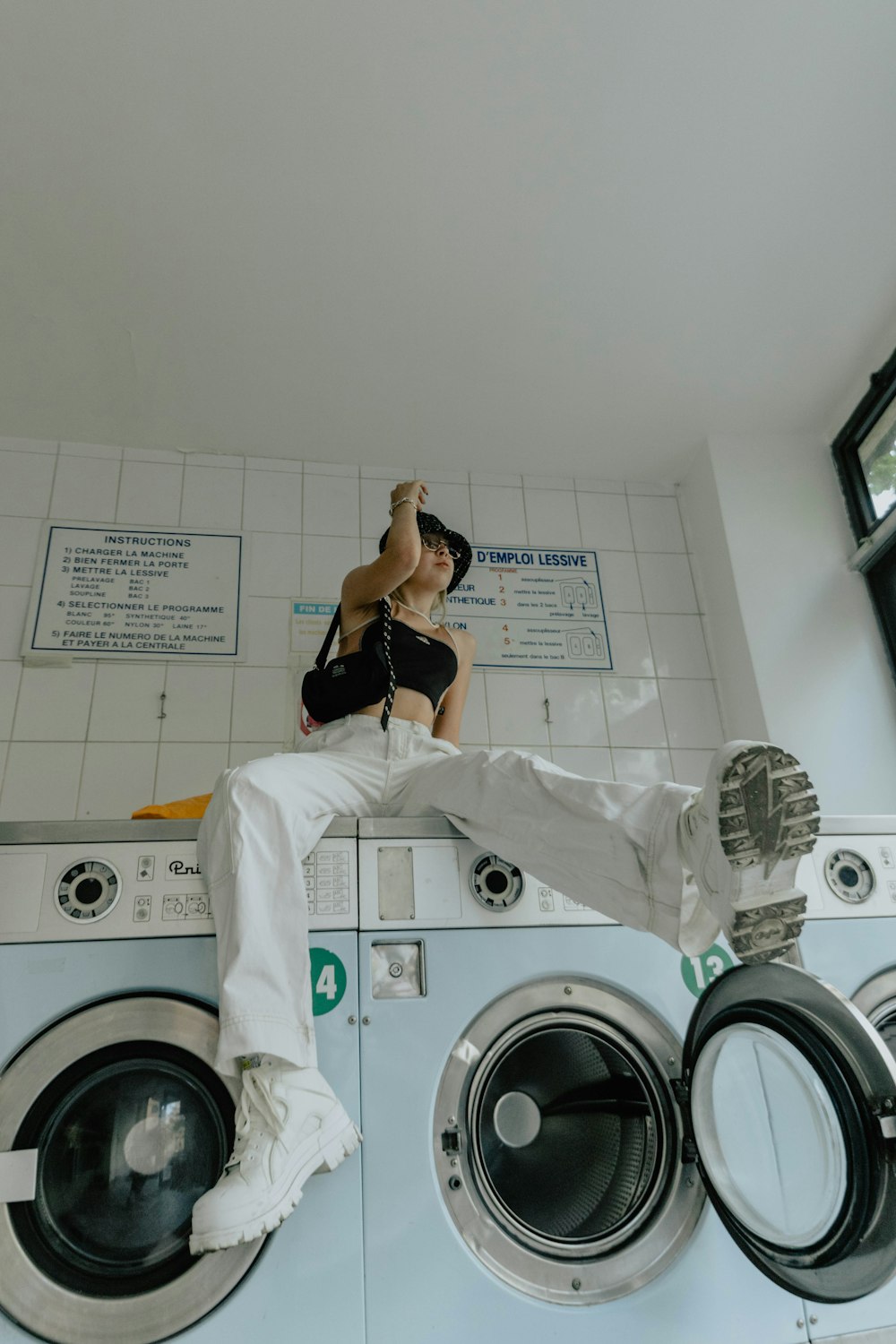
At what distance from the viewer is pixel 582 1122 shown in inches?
61.4

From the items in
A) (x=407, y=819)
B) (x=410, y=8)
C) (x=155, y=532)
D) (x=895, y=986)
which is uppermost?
(x=410, y=8)

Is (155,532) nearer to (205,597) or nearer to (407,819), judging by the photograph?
(205,597)

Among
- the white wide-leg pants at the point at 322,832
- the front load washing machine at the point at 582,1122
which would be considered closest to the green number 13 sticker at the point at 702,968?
the front load washing machine at the point at 582,1122

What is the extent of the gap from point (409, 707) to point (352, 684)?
0.46ft

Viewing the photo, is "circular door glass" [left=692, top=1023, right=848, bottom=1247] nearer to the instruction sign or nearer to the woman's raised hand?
the woman's raised hand

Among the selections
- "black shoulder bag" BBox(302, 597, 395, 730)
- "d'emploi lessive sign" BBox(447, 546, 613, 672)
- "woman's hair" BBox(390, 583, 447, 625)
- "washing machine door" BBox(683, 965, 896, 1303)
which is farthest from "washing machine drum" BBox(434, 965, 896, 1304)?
"d'emploi lessive sign" BBox(447, 546, 613, 672)

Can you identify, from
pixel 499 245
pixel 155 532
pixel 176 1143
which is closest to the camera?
pixel 176 1143

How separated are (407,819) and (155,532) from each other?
160 centimetres

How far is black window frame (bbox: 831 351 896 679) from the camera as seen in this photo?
111 inches

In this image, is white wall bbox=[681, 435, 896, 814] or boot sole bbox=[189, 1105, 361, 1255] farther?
white wall bbox=[681, 435, 896, 814]

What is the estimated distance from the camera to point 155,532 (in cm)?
A: 286

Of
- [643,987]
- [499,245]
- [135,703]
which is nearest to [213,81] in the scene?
[499,245]

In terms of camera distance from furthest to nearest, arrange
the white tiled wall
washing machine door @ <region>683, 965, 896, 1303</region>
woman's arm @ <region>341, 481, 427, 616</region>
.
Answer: the white tiled wall < woman's arm @ <region>341, 481, 427, 616</region> < washing machine door @ <region>683, 965, 896, 1303</region>

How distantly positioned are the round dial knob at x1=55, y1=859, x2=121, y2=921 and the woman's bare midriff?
0.65 meters
